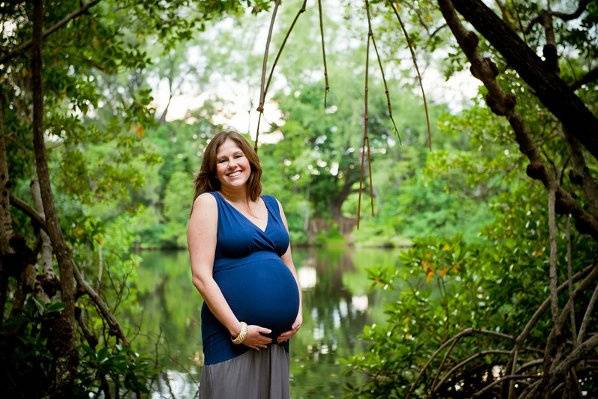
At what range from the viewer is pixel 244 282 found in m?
2.32

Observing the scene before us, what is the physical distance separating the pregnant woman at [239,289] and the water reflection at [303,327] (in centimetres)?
257

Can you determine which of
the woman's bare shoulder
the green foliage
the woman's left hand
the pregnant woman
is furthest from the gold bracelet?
the green foliage

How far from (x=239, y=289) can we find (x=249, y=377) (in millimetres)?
260

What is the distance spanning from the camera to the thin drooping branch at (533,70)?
2480 millimetres

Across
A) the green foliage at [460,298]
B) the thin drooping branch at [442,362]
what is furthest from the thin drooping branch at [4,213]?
the green foliage at [460,298]

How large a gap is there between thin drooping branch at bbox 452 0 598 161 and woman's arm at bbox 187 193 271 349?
102 cm

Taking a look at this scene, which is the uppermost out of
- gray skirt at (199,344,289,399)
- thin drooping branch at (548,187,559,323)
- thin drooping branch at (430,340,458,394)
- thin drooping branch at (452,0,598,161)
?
thin drooping branch at (452,0,598,161)

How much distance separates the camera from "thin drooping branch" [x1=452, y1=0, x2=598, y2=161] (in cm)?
248

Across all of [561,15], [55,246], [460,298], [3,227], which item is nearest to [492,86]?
[561,15]

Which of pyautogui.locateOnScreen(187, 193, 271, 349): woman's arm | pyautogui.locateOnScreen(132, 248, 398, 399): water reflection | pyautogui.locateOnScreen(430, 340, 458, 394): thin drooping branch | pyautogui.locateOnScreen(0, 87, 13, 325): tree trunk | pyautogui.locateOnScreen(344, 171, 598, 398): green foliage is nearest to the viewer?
pyautogui.locateOnScreen(187, 193, 271, 349): woman's arm

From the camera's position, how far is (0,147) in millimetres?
3041

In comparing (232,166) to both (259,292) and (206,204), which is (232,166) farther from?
(259,292)

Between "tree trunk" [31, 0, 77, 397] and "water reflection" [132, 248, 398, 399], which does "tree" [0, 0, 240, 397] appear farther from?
"water reflection" [132, 248, 398, 399]

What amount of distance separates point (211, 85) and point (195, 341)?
21.1 m
